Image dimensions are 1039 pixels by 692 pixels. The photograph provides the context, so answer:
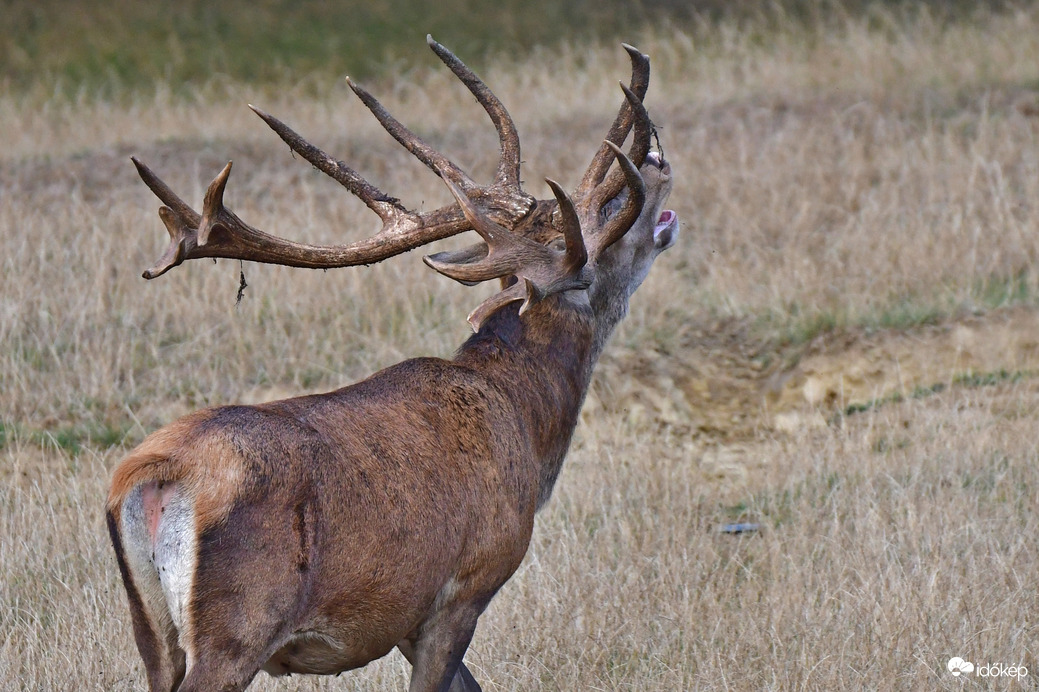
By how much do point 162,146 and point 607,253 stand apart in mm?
8793

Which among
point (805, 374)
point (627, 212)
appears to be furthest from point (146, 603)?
point (805, 374)

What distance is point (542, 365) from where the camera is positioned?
464 centimetres

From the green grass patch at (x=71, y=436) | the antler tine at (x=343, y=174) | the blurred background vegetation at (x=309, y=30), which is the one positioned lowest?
the green grass patch at (x=71, y=436)

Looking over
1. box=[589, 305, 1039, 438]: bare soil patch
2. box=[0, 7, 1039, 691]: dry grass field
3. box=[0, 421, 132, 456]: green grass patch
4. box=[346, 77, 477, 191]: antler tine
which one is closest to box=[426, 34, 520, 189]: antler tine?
box=[346, 77, 477, 191]: antler tine

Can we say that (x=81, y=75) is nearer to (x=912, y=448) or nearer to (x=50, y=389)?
(x=50, y=389)

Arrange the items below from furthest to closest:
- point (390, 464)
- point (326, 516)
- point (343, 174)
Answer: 1. point (343, 174)
2. point (390, 464)
3. point (326, 516)

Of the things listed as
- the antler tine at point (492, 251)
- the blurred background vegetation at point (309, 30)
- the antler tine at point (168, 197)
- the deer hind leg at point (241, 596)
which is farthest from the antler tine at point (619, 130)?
the blurred background vegetation at point (309, 30)

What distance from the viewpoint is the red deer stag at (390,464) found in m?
3.26

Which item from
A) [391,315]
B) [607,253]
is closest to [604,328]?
[607,253]

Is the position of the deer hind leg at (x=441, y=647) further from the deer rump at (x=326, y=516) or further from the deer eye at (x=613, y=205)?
the deer eye at (x=613, y=205)

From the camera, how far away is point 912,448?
721cm

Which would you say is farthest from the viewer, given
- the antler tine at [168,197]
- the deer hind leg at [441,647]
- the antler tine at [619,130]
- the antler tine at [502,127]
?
the antler tine at [502,127]

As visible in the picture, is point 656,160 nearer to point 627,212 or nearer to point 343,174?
point 627,212

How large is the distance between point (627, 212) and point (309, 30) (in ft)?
51.6
